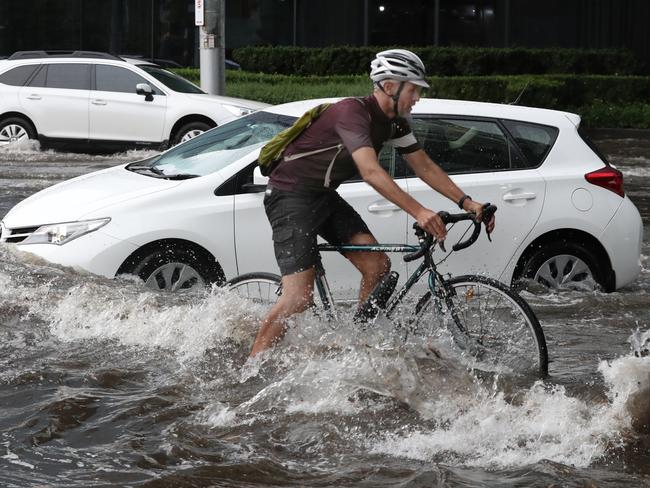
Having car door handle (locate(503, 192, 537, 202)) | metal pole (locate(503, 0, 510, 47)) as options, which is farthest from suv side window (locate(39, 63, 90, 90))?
metal pole (locate(503, 0, 510, 47))

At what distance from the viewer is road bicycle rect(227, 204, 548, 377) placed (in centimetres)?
623

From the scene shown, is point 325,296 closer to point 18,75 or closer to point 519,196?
point 519,196

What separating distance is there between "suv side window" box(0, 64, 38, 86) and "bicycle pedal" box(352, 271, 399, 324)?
47.4ft

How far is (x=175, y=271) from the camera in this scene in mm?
8062

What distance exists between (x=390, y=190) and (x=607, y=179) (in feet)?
10.9

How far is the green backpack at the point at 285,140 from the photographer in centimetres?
615

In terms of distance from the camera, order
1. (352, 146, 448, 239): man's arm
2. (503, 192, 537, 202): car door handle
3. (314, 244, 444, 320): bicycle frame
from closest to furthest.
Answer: (352, 146, 448, 239): man's arm < (314, 244, 444, 320): bicycle frame < (503, 192, 537, 202): car door handle

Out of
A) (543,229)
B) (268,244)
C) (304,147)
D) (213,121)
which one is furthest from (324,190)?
(213,121)

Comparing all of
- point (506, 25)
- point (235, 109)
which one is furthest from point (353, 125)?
point (506, 25)

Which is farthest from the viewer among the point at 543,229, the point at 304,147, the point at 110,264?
the point at 543,229

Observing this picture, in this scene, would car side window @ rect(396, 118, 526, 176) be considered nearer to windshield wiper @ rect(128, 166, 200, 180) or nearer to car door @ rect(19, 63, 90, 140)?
windshield wiper @ rect(128, 166, 200, 180)

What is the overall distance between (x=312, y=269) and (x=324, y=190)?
1.28ft

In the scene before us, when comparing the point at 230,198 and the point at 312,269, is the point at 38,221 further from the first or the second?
the point at 312,269

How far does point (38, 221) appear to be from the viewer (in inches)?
326
